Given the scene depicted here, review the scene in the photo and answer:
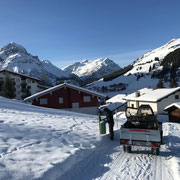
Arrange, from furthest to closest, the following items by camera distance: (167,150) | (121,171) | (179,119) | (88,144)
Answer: (179,119) → (88,144) → (167,150) → (121,171)

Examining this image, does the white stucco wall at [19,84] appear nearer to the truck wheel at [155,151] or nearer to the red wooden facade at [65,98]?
the red wooden facade at [65,98]

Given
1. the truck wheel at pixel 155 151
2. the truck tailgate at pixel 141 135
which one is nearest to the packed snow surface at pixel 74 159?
the truck wheel at pixel 155 151

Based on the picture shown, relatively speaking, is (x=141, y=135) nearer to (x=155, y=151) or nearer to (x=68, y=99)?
(x=155, y=151)

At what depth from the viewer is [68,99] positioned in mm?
31078

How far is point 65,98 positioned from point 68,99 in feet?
2.01

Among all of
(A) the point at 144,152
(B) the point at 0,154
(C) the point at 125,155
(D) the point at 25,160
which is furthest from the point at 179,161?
(B) the point at 0,154

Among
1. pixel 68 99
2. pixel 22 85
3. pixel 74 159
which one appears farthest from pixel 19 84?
pixel 74 159

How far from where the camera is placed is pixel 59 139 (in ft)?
27.9

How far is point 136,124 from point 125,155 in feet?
6.22

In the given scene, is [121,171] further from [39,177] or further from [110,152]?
[39,177]

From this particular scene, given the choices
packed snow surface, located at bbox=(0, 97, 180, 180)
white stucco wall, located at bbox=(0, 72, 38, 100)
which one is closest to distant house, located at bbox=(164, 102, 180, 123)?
packed snow surface, located at bbox=(0, 97, 180, 180)

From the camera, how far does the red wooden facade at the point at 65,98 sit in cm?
3094

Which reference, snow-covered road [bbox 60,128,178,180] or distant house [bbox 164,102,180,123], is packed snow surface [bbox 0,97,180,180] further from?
distant house [bbox 164,102,180,123]

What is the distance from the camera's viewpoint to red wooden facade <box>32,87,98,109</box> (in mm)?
30938
